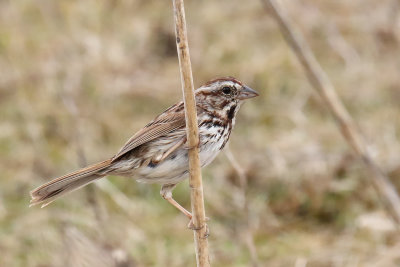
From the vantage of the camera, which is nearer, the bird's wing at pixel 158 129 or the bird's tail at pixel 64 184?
the bird's tail at pixel 64 184

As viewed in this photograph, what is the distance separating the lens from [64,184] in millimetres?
3271

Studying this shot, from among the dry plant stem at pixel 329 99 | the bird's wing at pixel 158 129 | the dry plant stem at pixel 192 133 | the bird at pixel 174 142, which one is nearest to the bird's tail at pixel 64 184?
the bird at pixel 174 142

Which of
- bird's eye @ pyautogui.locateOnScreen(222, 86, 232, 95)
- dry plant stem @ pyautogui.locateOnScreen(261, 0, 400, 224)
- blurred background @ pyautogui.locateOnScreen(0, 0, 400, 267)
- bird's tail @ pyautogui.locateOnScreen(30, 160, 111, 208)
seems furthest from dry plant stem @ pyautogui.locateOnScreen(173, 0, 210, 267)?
blurred background @ pyautogui.locateOnScreen(0, 0, 400, 267)

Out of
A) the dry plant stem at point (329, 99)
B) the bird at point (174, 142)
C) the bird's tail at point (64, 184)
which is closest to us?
the dry plant stem at point (329, 99)

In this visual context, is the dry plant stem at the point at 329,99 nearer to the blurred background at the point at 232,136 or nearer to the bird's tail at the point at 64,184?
the bird's tail at the point at 64,184

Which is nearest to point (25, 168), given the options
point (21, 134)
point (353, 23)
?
point (21, 134)

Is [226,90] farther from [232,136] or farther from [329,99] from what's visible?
[232,136]

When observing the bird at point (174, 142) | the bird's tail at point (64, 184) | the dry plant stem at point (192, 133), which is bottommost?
the dry plant stem at point (192, 133)

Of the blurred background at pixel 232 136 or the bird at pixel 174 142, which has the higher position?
the blurred background at pixel 232 136

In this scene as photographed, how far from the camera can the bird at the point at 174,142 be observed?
11.2 ft

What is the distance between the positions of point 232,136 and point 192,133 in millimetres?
3147

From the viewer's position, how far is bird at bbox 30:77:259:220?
11.2 feet

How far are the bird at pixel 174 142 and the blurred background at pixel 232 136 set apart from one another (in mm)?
460

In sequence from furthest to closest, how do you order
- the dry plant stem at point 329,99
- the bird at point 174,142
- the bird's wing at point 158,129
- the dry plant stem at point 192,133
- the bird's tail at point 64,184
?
the bird's wing at point 158,129 → the bird at point 174,142 → the bird's tail at point 64,184 → the dry plant stem at point 329,99 → the dry plant stem at point 192,133
